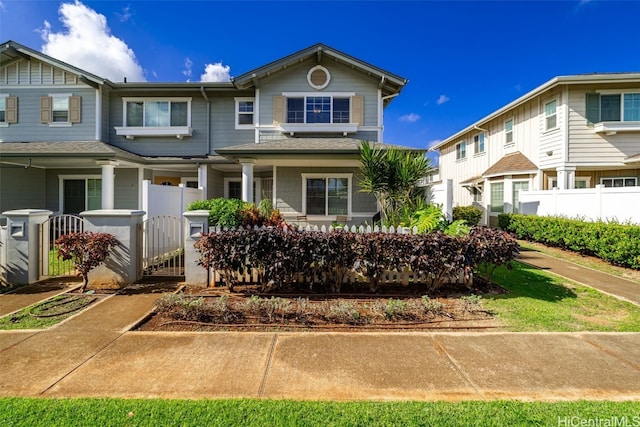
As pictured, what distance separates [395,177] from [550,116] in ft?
35.6

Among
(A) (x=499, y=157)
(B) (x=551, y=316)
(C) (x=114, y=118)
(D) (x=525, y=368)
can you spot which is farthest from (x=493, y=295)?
(C) (x=114, y=118)

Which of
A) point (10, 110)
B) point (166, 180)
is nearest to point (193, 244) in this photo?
point (166, 180)

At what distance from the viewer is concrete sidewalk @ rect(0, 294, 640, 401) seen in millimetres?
2785

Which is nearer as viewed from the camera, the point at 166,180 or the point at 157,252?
the point at 157,252

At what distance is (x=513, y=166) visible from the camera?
14867 millimetres

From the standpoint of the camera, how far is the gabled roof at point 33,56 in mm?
12309

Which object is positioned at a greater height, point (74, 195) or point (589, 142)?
point (589, 142)

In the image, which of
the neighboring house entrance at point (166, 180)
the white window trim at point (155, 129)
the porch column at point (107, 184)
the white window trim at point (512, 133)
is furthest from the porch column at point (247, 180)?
the white window trim at point (512, 133)

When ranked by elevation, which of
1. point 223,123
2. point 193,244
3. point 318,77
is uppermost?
point 318,77

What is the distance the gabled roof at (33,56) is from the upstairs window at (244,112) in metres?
5.75

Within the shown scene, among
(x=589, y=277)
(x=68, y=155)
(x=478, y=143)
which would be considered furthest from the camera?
(x=478, y=143)

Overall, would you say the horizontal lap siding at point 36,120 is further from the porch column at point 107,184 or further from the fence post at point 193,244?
the fence post at point 193,244

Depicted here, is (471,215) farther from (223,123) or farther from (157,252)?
(157,252)

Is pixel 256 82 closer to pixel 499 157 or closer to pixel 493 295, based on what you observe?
pixel 493 295
